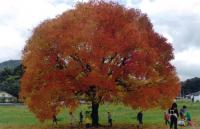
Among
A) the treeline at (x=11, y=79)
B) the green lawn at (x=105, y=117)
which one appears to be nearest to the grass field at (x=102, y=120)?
the green lawn at (x=105, y=117)

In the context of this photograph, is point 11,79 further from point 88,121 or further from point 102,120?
point 88,121

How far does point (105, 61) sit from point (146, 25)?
7807 mm

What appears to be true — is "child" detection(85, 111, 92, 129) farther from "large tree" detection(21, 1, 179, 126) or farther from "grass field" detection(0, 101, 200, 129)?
"grass field" detection(0, 101, 200, 129)

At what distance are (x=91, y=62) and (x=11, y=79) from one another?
106 m

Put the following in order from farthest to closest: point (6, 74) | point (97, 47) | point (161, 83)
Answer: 1. point (6, 74)
2. point (161, 83)
3. point (97, 47)

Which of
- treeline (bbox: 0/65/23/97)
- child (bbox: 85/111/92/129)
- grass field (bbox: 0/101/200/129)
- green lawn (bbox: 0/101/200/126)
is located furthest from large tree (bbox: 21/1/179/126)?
treeline (bbox: 0/65/23/97)

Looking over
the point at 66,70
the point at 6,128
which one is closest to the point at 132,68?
the point at 66,70

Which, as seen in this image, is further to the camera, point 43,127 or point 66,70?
point 43,127

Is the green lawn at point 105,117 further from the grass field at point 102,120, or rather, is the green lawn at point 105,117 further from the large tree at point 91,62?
the large tree at point 91,62

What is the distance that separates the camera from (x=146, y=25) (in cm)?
5112

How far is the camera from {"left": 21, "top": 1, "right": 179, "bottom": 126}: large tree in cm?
4516

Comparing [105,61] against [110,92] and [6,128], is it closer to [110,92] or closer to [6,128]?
[110,92]

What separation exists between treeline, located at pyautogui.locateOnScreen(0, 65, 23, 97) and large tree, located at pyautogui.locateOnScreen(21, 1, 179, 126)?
97228mm

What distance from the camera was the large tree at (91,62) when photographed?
148ft
